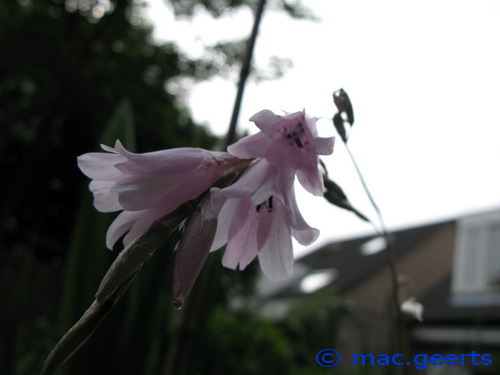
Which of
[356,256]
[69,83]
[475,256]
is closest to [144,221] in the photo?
[69,83]

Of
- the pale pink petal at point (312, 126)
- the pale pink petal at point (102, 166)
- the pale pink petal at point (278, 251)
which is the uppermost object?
the pale pink petal at point (312, 126)

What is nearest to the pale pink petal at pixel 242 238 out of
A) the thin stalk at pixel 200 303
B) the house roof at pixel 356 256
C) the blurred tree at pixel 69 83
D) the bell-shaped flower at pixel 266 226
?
the bell-shaped flower at pixel 266 226

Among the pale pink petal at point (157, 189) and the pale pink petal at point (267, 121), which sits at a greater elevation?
the pale pink petal at point (267, 121)

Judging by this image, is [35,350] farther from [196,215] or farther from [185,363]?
[196,215]

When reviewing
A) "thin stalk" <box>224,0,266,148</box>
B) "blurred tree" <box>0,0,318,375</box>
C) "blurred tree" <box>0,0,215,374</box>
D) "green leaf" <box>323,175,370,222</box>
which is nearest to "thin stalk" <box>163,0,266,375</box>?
"thin stalk" <box>224,0,266,148</box>

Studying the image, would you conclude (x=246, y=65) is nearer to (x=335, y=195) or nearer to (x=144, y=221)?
(x=335, y=195)

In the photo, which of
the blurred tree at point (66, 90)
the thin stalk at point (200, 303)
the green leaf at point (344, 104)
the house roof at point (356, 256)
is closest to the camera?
the green leaf at point (344, 104)

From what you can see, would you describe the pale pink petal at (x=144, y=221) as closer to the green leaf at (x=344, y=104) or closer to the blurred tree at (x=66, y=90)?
the green leaf at (x=344, y=104)
